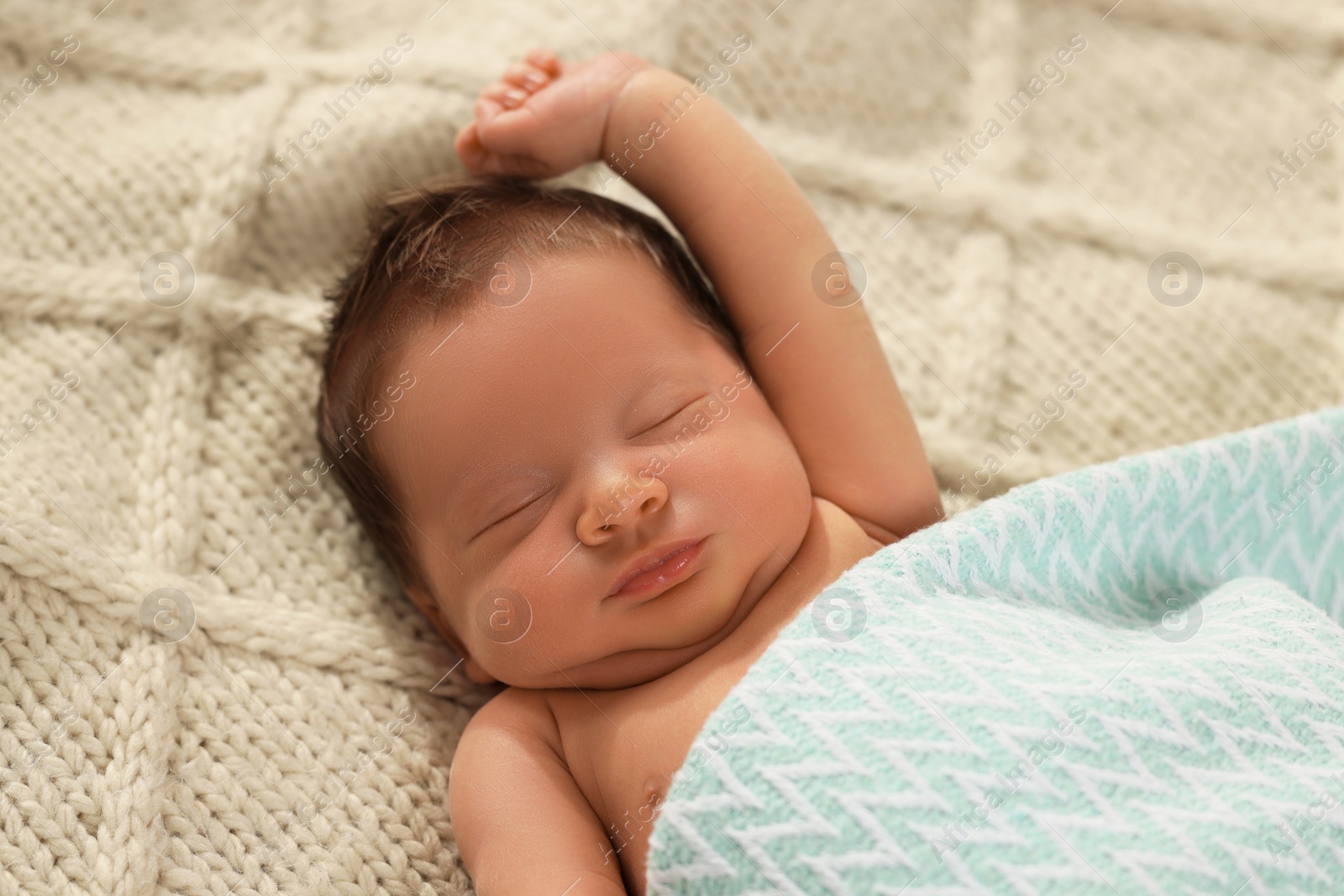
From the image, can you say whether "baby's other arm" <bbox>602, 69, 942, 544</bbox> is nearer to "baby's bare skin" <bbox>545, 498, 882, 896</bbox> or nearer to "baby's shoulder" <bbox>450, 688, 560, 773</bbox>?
"baby's bare skin" <bbox>545, 498, 882, 896</bbox>

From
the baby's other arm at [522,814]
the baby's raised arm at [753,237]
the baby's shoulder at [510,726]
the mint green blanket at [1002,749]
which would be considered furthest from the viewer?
the baby's raised arm at [753,237]

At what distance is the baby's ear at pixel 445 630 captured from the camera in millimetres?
1193

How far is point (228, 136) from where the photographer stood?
1.35 m

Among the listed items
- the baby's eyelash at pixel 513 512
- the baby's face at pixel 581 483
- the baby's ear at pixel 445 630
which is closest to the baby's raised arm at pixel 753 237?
the baby's face at pixel 581 483

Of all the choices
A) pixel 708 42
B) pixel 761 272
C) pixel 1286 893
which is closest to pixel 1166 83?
pixel 708 42

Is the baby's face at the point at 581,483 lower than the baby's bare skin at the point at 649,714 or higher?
higher

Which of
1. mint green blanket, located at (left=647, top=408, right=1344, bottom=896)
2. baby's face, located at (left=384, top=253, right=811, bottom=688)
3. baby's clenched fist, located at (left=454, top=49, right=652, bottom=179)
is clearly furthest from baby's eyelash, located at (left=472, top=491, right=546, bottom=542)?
baby's clenched fist, located at (left=454, top=49, right=652, bottom=179)

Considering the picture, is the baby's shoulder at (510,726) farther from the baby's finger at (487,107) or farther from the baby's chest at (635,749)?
the baby's finger at (487,107)

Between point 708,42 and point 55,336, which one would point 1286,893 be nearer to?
point 708,42

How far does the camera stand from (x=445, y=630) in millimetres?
1218

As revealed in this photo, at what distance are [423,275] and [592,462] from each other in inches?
10.8

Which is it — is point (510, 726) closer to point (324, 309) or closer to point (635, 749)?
point (635, 749)

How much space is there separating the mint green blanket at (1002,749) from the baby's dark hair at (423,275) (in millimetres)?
391

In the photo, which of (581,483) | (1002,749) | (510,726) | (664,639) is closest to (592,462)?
(581,483)
